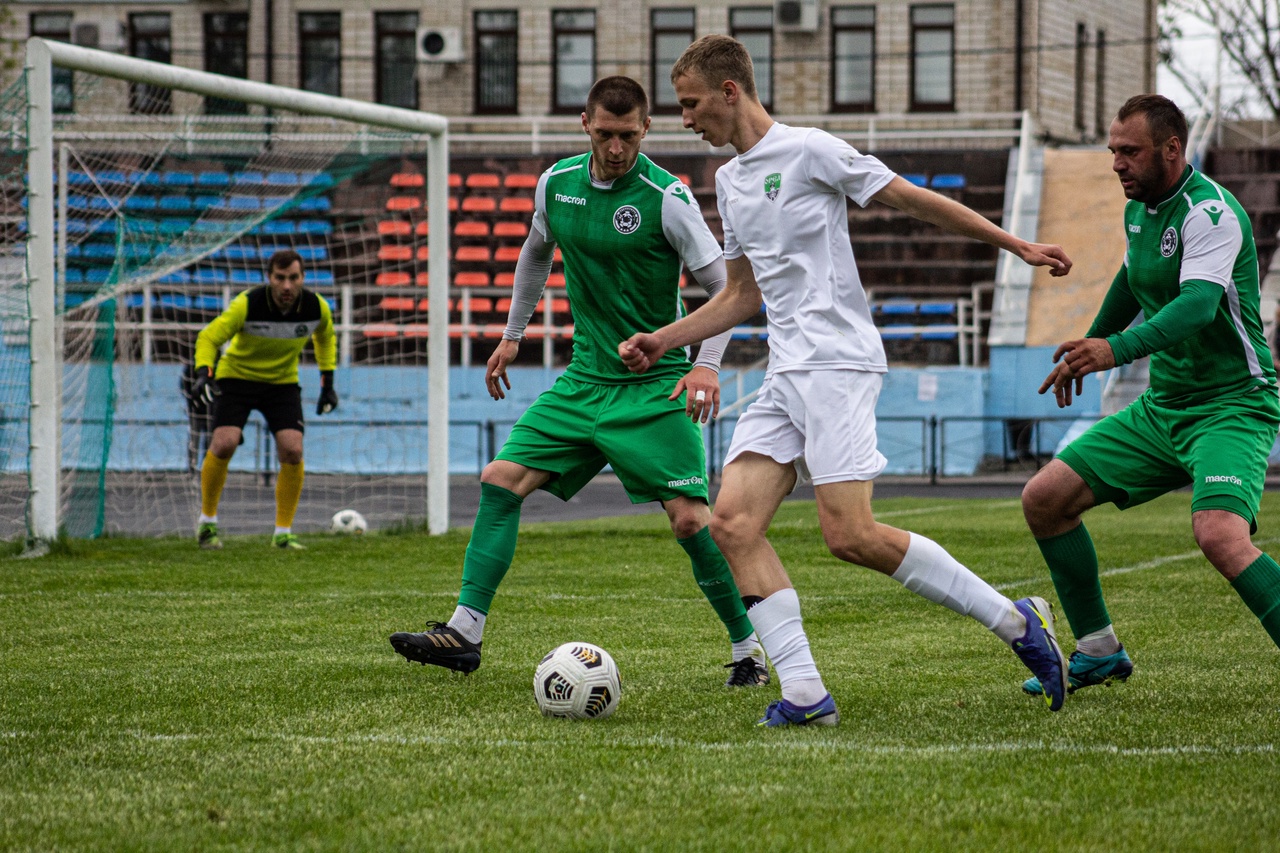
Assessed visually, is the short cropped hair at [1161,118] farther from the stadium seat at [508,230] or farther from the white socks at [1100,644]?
the stadium seat at [508,230]

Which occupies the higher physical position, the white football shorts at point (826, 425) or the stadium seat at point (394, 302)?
the stadium seat at point (394, 302)

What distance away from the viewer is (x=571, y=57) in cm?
3216

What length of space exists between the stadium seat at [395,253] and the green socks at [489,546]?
982cm

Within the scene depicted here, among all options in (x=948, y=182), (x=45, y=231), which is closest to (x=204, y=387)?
(x=45, y=231)

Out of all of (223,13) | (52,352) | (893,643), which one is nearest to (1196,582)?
(893,643)

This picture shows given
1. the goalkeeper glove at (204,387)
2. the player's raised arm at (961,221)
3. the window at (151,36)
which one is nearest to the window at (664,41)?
the window at (151,36)

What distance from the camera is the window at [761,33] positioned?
3152cm

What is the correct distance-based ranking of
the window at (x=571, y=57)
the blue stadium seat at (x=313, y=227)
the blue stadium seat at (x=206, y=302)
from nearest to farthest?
1. the blue stadium seat at (x=313, y=227)
2. the blue stadium seat at (x=206, y=302)
3. the window at (x=571, y=57)

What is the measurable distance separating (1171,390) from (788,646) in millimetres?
1539

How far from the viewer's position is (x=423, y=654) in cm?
539

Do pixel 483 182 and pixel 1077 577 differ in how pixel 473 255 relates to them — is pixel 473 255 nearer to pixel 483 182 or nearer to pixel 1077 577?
pixel 483 182

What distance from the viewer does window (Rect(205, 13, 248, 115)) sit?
32188 mm

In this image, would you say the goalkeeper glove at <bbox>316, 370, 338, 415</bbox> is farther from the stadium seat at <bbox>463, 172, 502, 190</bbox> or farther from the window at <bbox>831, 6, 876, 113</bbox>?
the window at <bbox>831, 6, 876, 113</bbox>

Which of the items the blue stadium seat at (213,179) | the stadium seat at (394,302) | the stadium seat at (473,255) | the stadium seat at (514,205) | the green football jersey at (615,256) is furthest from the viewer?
the stadium seat at (514,205)
